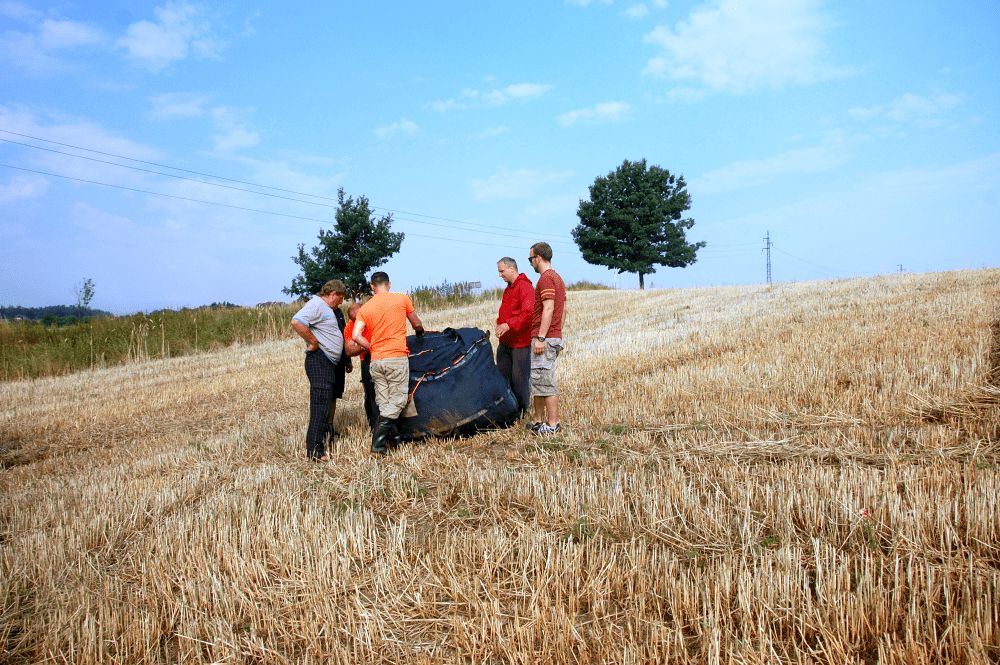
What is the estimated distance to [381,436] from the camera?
226 inches

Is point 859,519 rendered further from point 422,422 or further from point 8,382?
point 8,382

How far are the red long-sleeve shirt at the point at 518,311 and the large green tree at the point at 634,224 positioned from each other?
42.8 metres

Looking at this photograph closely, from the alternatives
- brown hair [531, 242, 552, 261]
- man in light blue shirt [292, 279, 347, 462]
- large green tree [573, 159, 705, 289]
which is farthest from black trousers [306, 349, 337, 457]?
large green tree [573, 159, 705, 289]

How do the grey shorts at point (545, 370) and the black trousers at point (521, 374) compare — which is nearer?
the grey shorts at point (545, 370)

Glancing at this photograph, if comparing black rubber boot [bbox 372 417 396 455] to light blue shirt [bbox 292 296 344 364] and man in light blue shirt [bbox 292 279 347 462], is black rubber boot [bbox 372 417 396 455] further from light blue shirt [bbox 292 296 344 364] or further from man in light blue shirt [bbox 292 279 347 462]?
light blue shirt [bbox 292 296 344 364]

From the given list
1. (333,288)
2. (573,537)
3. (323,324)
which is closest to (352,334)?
(323,324)

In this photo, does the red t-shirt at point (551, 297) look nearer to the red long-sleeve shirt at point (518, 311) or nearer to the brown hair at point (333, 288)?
the red long-sleeve shirt at point (518, 311)

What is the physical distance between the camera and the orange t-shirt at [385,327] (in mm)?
5715

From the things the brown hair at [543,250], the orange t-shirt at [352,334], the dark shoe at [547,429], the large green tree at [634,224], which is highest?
the large green tree at [634,224]

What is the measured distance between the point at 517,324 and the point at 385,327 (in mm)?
1506

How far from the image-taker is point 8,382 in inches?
659

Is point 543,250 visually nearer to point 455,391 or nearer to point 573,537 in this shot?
point 455,391

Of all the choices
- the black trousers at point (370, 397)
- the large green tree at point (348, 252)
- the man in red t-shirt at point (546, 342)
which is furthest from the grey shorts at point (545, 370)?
the large green tree at point (348, 252)

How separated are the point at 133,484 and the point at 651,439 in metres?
4.72
